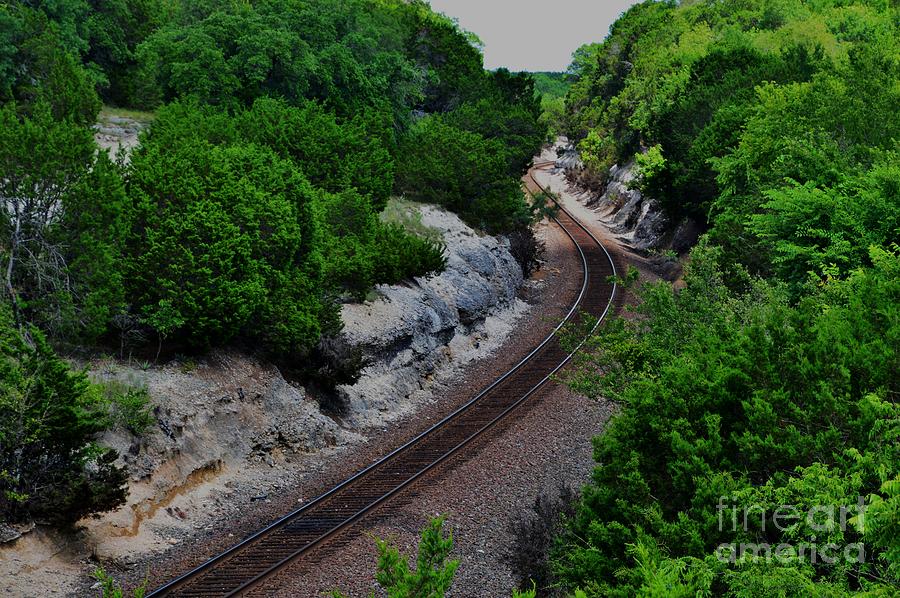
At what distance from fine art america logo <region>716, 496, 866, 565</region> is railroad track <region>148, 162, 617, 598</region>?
724 cm

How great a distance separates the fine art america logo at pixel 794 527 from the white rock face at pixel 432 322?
12918mm

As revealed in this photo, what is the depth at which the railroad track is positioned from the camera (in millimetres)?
12672

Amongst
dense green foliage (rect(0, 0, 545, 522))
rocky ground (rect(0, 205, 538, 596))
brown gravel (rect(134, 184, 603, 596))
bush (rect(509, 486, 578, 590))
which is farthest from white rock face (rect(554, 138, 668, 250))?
bush (rect(509, 486, 578, 590))

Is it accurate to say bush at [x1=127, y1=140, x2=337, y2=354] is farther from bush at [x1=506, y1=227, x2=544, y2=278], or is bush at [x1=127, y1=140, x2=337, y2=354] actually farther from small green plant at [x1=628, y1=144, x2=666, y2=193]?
small green plant at [x1=628, y1=144, x2=666, y2=193]

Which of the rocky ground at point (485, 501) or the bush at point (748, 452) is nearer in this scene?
the bush at point (748, 452)

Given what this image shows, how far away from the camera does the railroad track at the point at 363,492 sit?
41.6 feet

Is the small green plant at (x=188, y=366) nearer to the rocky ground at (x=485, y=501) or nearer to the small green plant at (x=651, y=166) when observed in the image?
the rocky ground at (x=485, y=501)

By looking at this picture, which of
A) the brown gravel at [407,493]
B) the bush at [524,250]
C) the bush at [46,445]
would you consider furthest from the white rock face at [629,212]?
the bush at [46,445]

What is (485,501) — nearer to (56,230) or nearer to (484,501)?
(484,501)

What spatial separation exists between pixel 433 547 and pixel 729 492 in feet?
11.7

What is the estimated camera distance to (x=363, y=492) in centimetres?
1625

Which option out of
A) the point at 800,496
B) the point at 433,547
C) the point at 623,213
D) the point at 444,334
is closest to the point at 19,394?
the point at 433,547

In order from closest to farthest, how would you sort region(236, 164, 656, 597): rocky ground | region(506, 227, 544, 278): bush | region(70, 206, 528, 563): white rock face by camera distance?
region(236, 164, 656, 597): rocky ground
region(70, 206, 528, 563): white rock face
region(506, 227, 544, 278): bush

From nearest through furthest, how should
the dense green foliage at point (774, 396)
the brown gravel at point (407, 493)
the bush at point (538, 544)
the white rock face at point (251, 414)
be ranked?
the dense green foliage at point (774, 396)
the bush at point (538, 544)
the brown gravel at point (407, 493)
the white rock face at point (251, 414)
